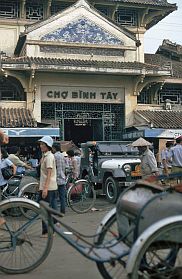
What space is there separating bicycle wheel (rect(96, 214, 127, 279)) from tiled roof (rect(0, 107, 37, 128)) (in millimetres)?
15642

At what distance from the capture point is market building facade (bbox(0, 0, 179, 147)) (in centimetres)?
2208

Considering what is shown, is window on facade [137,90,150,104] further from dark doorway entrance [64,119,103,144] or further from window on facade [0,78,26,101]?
window on facade [0,78,26,101]

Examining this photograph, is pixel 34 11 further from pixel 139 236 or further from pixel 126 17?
pixel 139 236

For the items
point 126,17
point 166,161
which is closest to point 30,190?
point 166,161

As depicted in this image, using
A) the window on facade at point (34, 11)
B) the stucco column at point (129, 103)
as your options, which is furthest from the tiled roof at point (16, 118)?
the window on facade at point (34, 11)

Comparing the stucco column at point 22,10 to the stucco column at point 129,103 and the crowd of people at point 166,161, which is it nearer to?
the stucco column at point 129,103

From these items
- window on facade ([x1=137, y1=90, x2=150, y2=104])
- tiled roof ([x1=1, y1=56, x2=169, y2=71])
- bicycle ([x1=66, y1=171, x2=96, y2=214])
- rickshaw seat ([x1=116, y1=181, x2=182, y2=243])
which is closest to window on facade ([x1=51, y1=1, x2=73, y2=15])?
tiled roof ([x1=1, y1=56, x2=169, y2=71])

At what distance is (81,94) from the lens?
2311cm

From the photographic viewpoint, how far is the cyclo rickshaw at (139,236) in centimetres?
384

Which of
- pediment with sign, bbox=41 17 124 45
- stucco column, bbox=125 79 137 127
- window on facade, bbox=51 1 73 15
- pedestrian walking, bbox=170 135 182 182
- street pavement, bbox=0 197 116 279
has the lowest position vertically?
street pavement, bbox=0 197 116 279

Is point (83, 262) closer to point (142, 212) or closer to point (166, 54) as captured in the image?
point (142, 212)

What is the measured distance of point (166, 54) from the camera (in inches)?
1230

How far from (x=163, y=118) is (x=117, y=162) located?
33.3 ft

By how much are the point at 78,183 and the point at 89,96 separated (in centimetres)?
Answer: 1204
